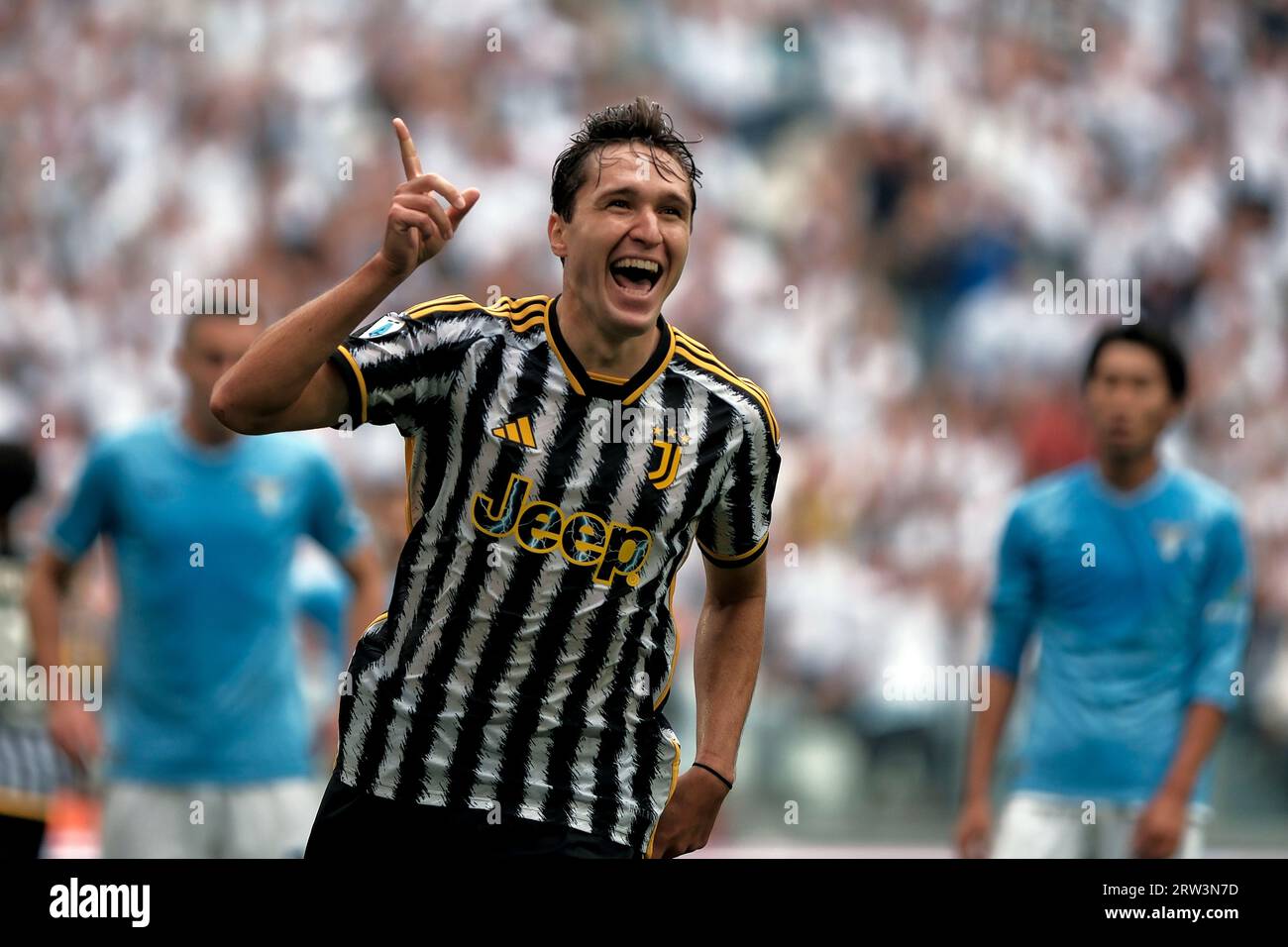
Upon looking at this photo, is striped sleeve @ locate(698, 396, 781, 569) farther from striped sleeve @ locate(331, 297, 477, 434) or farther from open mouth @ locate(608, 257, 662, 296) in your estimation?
striped sleeve @ locate(331, 297, 477, 434)

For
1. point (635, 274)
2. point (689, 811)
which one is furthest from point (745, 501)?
point (689, 811)

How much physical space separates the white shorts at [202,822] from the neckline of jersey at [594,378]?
2.82 m

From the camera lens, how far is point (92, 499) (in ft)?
20.0

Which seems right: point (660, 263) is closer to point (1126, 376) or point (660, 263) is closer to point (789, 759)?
point (1126, 376)

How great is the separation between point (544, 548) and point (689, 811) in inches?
25.7

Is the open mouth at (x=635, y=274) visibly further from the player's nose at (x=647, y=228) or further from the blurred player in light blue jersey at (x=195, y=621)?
the blurred player in light blue jersey at (x=195, y=621)

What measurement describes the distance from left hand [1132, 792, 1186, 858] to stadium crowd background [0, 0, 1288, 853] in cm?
396

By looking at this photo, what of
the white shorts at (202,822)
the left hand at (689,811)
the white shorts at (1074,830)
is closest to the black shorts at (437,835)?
the left hand at (689,811)

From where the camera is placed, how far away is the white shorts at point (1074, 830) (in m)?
5.85

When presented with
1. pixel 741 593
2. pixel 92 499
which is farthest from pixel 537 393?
pixel 92 499

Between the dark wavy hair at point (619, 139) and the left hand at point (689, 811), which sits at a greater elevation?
the dark wavy hair at point (619, 139)

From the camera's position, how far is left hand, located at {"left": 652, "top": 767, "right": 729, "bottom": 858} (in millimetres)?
3850

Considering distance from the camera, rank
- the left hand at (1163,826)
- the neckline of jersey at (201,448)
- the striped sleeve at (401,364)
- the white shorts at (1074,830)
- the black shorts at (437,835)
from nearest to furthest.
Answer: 1. the striped sleeve at (401,364)
2. the black shorts at (437,835)
3. the left hand at (1163,826)
4. the white shorts at (1074,830)
5. the neckline of jersey at (201,448)
